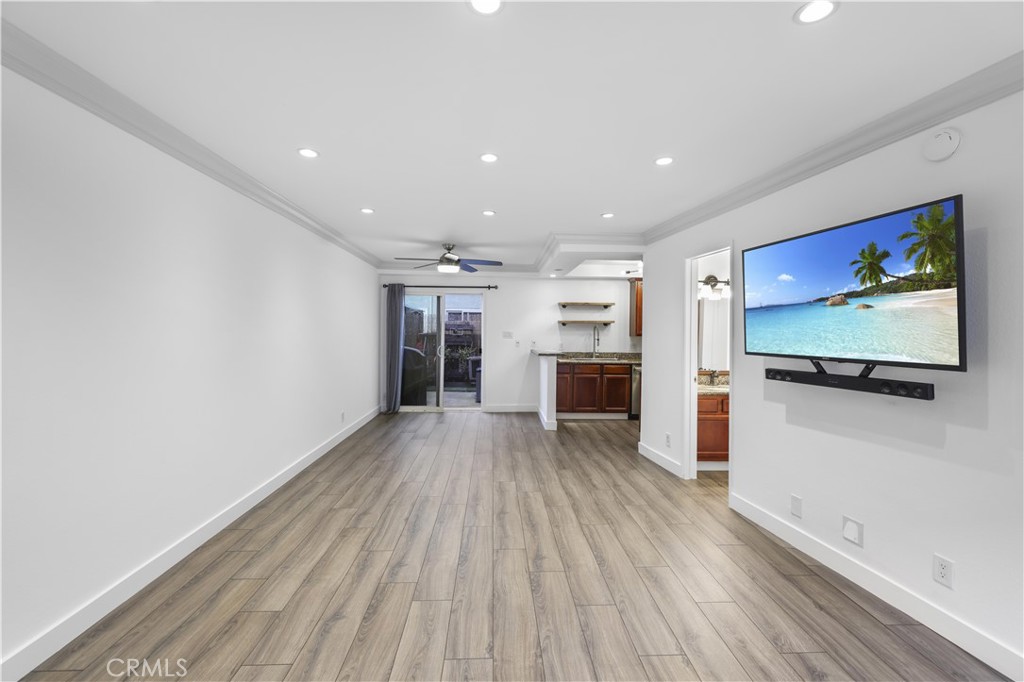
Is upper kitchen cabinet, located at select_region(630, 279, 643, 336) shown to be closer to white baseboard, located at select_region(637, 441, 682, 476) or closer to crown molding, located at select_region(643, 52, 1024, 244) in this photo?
white baseboard, located at select_region(637, 441, 682, 476)

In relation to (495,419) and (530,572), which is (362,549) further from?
(495,419)

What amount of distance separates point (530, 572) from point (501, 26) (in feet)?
8.47

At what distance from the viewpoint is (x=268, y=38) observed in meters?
1.55

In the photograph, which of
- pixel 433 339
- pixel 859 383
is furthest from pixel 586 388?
pixel 859 383

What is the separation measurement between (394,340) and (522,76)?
5.56 metres

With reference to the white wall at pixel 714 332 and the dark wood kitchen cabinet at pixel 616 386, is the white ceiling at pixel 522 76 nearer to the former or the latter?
the white wall at pixel 714 332

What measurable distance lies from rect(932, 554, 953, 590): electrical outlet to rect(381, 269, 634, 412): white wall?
17.5 feet

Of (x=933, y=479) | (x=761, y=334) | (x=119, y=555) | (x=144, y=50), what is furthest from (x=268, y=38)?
(x=933, y=479)

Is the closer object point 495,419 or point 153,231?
point 153,231

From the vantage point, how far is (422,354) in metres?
7.06

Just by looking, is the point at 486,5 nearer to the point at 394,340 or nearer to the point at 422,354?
the point at 394,340

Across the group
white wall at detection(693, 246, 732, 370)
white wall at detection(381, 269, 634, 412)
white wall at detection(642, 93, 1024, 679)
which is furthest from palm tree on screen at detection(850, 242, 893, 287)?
white wall at detection(381, 269, 634, 412)

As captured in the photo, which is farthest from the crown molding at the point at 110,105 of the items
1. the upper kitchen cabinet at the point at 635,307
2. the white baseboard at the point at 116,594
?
the upper kitchen cabinet at the point at 635,307

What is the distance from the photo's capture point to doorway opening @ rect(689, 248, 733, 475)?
12.6 feet
